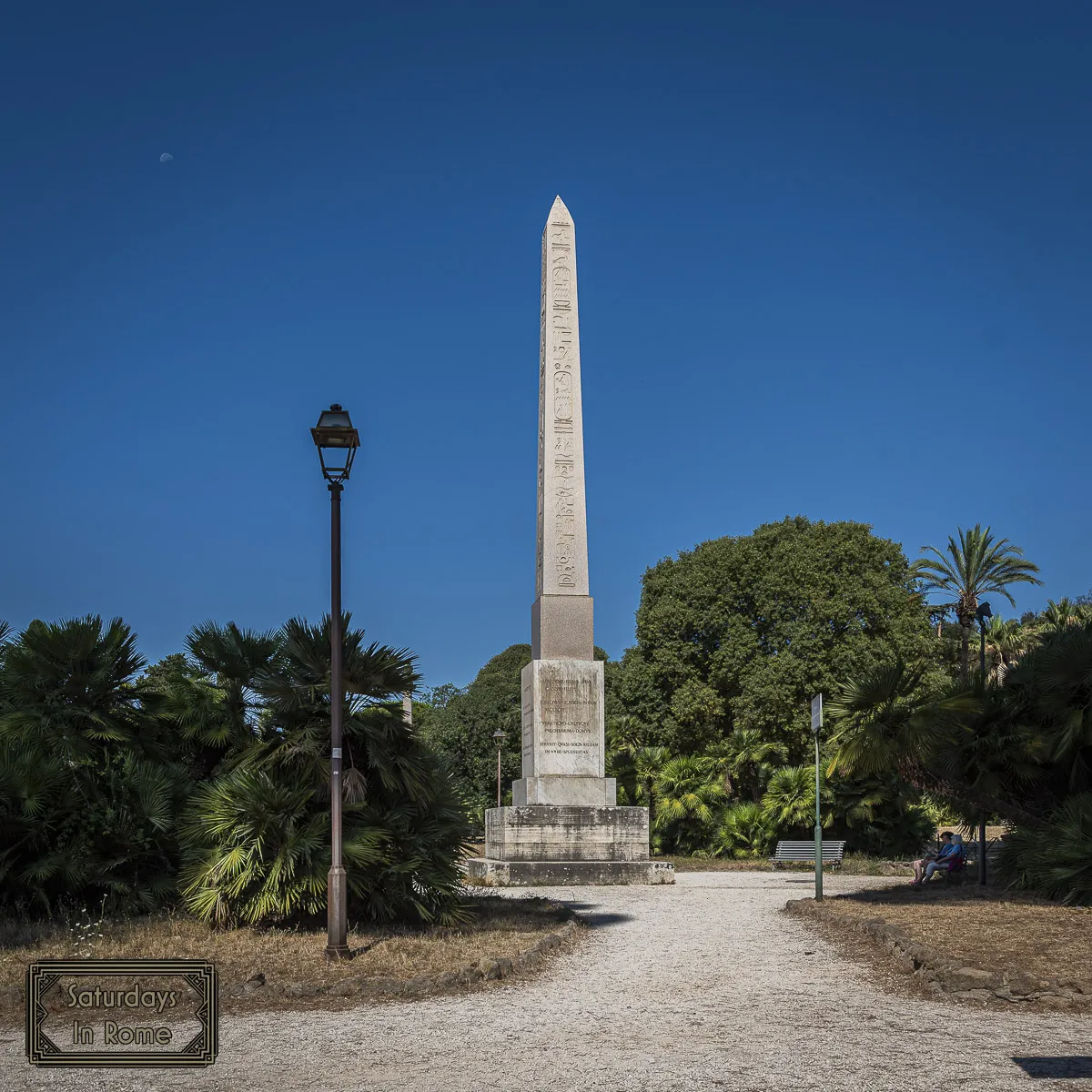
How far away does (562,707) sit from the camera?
2122 centimetres

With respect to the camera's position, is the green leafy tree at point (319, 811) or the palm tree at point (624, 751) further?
the palm tree at point (624, 751)

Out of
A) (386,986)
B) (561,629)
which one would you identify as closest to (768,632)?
(561,629)

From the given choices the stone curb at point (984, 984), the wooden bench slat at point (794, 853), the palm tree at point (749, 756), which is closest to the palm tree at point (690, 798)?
the palm tree at point (749, 756)

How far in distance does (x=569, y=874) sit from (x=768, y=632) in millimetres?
19639

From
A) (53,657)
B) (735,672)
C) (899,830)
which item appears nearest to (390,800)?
(53,657)

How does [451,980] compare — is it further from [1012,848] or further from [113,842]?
[1012,848]

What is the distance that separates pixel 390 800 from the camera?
12.1 meters

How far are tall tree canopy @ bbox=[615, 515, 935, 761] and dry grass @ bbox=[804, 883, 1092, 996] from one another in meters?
20.2

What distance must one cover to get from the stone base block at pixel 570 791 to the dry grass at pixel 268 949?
8144 millimetres

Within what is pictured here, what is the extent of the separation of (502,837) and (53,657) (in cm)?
910

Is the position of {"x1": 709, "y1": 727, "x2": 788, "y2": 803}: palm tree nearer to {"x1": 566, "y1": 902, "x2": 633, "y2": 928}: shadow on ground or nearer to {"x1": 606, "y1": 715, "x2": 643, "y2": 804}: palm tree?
{"x1": 606, "y1": 715, "x2": 643, "y2": 804}: palm tree

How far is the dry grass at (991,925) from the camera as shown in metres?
9.16

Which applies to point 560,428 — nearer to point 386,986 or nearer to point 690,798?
point 690,798

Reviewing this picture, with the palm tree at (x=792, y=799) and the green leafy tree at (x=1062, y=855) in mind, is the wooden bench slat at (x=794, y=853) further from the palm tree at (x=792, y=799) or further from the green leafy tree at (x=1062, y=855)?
the green leafy tree at (x=1062, y=855)
